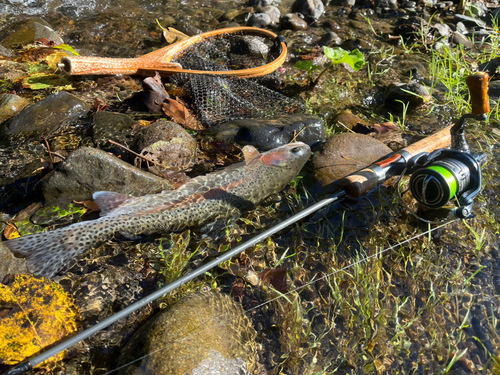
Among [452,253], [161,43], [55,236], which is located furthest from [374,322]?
[161,43]

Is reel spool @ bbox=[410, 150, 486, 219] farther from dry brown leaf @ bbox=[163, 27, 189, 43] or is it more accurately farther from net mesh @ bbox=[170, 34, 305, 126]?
dry brown leaf @ bbox=[163, 27, 189, 43]

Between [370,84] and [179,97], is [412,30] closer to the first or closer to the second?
[370,84]

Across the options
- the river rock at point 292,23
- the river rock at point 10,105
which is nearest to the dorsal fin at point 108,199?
the river rock at point 10,105

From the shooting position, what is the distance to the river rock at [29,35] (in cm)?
698

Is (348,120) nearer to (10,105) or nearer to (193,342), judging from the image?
(193,342)

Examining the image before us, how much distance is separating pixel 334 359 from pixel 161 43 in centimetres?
649

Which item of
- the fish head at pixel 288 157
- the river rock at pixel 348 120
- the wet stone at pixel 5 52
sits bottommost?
the river rock at pixel 348 120

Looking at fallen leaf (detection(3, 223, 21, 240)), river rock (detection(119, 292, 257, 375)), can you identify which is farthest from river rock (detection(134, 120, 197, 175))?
river rock (detection(119, 292, 257, 375))

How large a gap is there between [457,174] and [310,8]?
640cm

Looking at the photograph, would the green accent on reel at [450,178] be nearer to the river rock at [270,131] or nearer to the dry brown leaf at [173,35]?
the river rock at [270,131]

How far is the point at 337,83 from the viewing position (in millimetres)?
6480

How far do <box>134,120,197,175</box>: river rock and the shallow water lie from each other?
98 cm

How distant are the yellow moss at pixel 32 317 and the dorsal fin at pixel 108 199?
0.80 m

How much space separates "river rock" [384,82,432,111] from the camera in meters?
5.81
